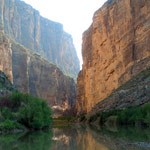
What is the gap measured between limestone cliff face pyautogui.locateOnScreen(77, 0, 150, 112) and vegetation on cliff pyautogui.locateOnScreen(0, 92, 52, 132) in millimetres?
29715

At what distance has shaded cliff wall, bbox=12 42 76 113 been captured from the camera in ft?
601

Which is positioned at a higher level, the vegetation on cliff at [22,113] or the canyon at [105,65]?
the canyon at [105,65]

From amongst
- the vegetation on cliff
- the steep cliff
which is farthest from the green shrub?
the steep cliff

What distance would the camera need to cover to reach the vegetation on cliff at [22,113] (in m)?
59.6

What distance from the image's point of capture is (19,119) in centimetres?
6256

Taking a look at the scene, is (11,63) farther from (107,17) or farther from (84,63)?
(107,17)

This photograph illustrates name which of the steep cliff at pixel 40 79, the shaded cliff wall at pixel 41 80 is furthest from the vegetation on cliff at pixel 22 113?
the shaded cliff wall at pixel 41 80

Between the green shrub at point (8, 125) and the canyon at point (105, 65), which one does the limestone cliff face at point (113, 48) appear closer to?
the canyon at point (105, 65)

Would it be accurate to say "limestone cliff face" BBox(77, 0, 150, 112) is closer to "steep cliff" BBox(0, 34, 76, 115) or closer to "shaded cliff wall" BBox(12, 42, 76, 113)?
"steep cliff" BBox(0, 34, 76, 115)

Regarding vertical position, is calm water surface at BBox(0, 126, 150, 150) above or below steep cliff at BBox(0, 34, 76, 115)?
below

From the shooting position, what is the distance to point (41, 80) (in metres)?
191

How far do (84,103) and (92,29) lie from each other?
23.5 meters

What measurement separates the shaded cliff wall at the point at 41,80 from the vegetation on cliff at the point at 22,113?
4304 inches

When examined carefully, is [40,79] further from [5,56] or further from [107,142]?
[107,142]
